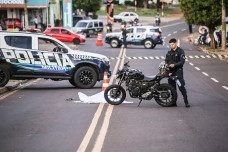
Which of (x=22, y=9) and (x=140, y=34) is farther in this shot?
(x=22, y=9)

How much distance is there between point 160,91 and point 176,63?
0.81 meters

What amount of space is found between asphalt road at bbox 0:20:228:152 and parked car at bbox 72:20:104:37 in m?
41.4

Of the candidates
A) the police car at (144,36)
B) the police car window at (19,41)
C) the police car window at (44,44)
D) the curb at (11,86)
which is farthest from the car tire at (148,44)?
the police car window at (19,41)

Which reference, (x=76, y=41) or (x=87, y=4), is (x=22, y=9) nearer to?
(x=87, y=4)

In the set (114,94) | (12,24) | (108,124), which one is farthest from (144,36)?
(108,124)

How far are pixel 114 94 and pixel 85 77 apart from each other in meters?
4.62

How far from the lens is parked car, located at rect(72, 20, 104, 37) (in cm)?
5991

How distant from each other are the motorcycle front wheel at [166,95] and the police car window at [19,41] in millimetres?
6129

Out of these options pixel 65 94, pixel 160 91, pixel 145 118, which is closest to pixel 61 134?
pixel 145 118

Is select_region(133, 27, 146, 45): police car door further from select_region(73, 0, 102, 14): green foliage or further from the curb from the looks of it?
select_region(73, 0, 102, 14): green foliage

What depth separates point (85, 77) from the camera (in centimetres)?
1928

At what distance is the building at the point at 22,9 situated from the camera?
66.4 metres

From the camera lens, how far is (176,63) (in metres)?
14.4

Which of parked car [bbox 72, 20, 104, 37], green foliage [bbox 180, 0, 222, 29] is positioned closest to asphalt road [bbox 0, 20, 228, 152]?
green foliage [bbox 180, 0, 222, 29]
